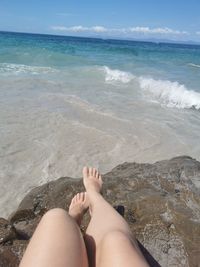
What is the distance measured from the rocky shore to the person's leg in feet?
1.17

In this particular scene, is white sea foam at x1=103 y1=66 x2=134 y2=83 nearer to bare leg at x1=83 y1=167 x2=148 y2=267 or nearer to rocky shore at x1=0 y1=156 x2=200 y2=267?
rocky shore at x1=0 y1=156 x2=200 y2=267

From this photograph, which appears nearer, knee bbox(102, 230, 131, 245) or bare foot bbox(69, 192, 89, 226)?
knee bbox(102, 230, 131, 245)

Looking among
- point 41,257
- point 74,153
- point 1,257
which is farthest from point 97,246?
point 74,153

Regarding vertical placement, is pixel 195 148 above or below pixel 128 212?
below

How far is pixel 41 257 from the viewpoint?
1698 millimetres

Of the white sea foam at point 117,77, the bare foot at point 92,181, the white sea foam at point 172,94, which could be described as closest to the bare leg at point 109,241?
the bare foot at point 92,181

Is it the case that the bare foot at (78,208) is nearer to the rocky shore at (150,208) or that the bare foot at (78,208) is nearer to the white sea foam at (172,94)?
the rocky shore at (150,208)

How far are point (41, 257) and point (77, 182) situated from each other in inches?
63.1

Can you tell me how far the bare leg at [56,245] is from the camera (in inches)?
66.5

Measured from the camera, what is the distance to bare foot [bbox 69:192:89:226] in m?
2.70

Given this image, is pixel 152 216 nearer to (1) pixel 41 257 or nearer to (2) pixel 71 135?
(1) pixel 41 257

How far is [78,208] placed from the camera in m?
2.73

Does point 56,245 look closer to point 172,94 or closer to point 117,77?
point 172,94

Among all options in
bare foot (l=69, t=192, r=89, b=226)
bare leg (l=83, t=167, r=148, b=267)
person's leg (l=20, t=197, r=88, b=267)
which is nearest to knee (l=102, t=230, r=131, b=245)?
bare leg (l=83, t=167, r=148, b=267)
